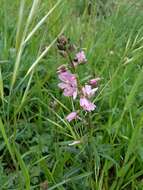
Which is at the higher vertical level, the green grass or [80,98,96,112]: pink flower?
[80,98,96,112]: pink flower

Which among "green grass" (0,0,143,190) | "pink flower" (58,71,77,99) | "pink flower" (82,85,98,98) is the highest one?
"pink flower" (58,71,77,99)

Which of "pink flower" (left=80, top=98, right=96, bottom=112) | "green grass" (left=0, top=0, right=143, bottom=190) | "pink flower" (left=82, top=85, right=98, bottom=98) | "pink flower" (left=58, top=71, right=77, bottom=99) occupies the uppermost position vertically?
"pink flower" (left=58, top=71, right=77, bottom=99)

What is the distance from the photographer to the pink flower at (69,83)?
3.92ft

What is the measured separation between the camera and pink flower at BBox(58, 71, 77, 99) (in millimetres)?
1193

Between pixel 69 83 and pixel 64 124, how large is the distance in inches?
13.0

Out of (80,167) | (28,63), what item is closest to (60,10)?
(28,63)

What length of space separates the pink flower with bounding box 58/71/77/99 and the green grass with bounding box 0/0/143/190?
10cm

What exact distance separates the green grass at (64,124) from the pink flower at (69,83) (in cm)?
10

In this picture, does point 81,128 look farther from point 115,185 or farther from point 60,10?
point 60,10

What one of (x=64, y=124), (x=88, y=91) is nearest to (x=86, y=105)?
(x=88, y=91)

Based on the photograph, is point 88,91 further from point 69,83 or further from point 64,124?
point 64,124

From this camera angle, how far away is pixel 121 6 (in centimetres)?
247

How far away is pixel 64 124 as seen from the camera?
1509 mm

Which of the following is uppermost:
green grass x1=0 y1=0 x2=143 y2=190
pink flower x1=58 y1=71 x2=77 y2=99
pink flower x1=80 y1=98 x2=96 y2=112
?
pink flower x1=58 y1=71 x2=77 y2=99
